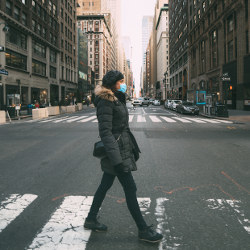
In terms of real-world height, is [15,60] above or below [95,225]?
above

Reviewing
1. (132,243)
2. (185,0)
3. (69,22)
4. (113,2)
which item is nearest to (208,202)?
(132,243)

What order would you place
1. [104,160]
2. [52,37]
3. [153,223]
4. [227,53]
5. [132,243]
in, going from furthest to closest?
[52,37] < [227,53] < [153,223] < [104,160] < [132,243]

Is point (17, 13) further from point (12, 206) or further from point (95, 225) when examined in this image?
point (95, 225)

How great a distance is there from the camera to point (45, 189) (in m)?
4.76

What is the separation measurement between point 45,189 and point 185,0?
237ft

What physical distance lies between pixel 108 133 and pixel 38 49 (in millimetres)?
44469

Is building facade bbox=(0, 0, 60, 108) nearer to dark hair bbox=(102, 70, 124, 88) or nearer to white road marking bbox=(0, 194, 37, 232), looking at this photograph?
white road marking bbox=(0, 194, 37, 232)

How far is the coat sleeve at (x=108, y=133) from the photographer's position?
2.89 meters

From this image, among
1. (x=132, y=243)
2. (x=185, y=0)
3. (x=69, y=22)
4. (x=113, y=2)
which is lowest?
(x=132, y=243)

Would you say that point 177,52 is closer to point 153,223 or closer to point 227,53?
point 227,53

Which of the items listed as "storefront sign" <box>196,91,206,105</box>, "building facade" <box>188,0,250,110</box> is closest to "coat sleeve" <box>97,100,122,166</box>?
"building facade" <box>188,0,250,110</box>

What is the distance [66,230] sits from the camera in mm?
3186

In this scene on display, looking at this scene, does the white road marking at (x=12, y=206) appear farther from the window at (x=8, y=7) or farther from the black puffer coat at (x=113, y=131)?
the window at (x=8, y=7)

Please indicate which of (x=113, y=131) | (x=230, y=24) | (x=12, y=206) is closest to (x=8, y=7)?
(x=230, y=24)
